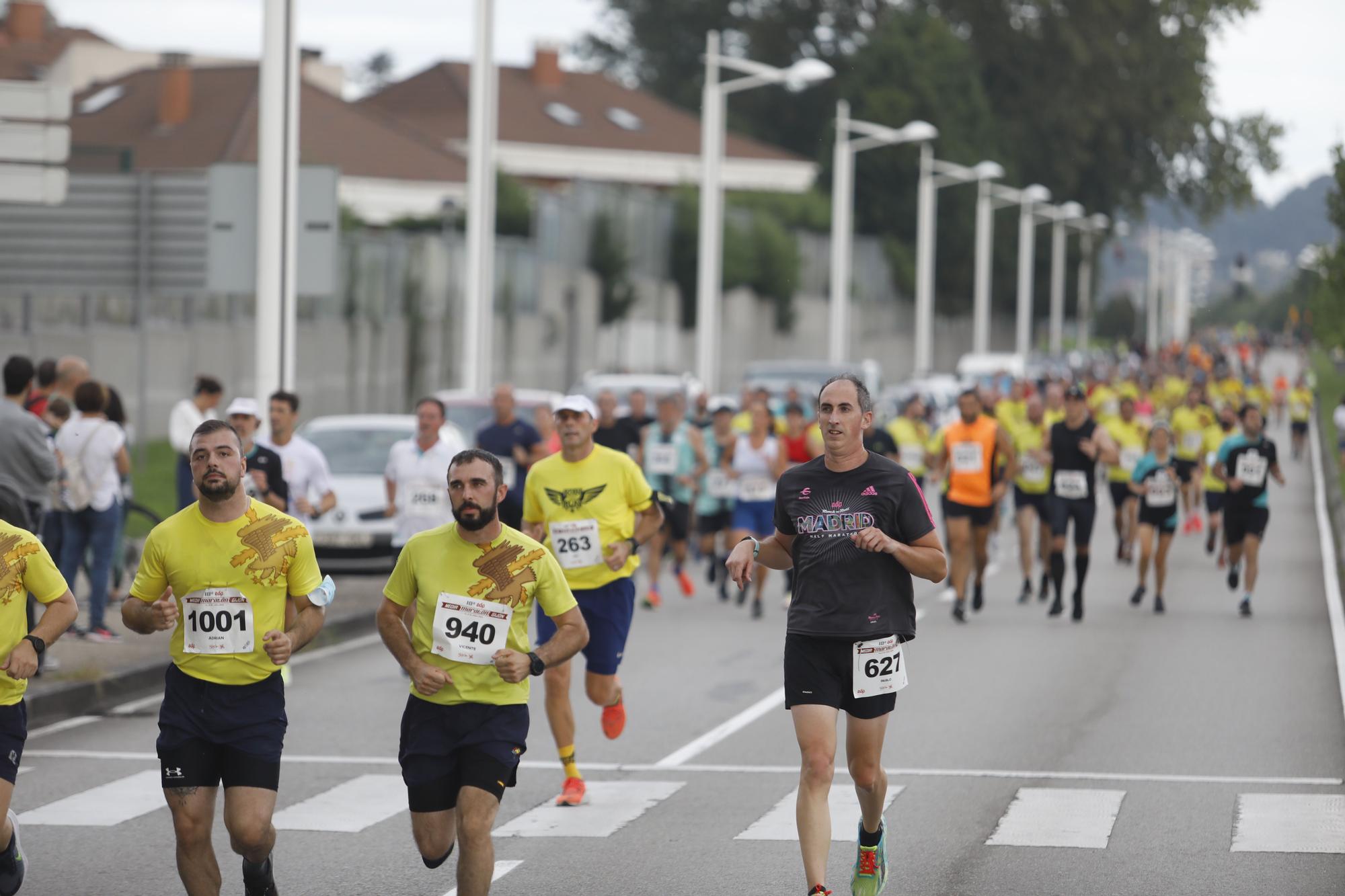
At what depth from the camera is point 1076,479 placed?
18438mm

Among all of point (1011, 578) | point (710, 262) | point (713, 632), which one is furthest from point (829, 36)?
point (713, 632)

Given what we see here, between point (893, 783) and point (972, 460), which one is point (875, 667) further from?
point (972, 460)

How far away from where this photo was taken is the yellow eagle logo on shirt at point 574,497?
1077 cm

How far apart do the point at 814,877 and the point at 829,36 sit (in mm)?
78910

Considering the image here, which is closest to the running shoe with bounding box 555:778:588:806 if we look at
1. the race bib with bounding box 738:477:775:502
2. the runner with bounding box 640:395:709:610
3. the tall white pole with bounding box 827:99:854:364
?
the race bib with bounding box 738:477:775:502

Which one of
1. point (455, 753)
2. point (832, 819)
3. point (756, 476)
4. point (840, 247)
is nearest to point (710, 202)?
point (840, 247)

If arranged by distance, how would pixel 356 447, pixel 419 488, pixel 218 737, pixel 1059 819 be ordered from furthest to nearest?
pixel 356 447, pixel 419 488, pixel 1059 819, pixel 218 737

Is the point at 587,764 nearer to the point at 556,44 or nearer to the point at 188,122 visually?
the point at 188,122

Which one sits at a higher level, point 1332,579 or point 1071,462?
point 1071,462

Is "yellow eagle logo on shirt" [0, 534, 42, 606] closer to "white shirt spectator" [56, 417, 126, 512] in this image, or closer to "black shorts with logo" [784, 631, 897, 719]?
"black shorts with logo" [784, 631, 897, 719]

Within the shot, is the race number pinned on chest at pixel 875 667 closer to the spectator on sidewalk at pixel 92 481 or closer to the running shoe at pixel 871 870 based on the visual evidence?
the running shoe at pixel 871 870

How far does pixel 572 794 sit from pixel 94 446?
5751mm

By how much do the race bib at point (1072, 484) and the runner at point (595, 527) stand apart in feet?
26.7

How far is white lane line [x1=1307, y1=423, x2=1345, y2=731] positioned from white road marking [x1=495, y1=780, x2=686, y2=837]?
4741mm
